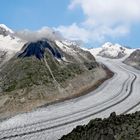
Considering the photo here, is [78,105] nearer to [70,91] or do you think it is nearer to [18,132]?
[70,91]

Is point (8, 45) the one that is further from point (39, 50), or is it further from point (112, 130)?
point (112, 130)

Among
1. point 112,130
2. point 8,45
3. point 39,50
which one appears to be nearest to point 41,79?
point 39,50

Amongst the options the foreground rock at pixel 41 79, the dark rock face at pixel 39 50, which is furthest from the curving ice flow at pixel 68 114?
the dark rock face at pixel 39 50

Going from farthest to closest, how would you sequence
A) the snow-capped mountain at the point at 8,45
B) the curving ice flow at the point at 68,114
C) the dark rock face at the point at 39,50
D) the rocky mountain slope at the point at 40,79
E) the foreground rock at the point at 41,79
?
the snow-capped mountain at the point at 8,45 < the dark rock face at the point at 39,50 < the foreground rock at the point at 41,79 < the rocky mountain slope at the point at 40,79 < the curving ice flow at the point at 68,114

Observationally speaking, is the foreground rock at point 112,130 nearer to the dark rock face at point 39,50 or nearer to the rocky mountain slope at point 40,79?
the rocky mountain slope at point 40,79

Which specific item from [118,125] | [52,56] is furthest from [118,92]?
[118,125]
